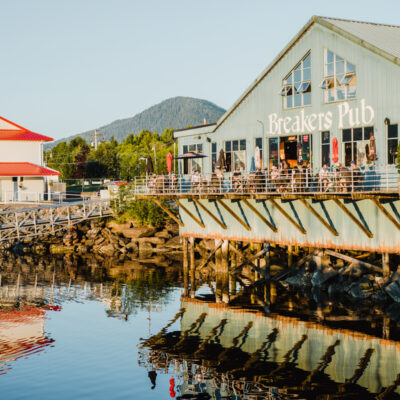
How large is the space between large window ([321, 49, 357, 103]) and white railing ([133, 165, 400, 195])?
418 cm

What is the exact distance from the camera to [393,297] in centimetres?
3177

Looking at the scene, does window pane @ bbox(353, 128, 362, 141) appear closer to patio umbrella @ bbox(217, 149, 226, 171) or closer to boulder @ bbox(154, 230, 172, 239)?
patio umbrella @ bbox(217, 149, 226, 171)

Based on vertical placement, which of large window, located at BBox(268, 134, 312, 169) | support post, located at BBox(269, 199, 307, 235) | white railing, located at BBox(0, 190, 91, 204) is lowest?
support post, located at BBox(269, 199, 307, 235)

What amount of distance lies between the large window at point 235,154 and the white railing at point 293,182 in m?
0.71

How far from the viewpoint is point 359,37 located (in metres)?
33.4

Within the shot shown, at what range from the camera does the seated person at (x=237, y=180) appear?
3588 cm

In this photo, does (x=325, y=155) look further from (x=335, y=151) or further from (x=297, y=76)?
(x=297, y=76)

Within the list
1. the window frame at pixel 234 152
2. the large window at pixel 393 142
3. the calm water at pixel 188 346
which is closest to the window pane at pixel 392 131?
the large window at pixel 393 142

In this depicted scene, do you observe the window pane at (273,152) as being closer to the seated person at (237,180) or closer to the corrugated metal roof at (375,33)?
the seated person at (237,180)

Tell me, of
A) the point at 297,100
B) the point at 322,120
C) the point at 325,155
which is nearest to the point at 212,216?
the point at 325,155

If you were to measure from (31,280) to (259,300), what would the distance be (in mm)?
17965

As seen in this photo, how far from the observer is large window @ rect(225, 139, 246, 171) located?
3962 centimetres

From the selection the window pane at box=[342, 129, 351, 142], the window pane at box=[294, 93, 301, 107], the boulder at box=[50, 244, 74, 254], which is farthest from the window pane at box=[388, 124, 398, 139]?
the boulder at box=[50, 244, 74, 254]

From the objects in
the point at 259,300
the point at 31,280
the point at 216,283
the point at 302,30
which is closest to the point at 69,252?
the point at 31,280
